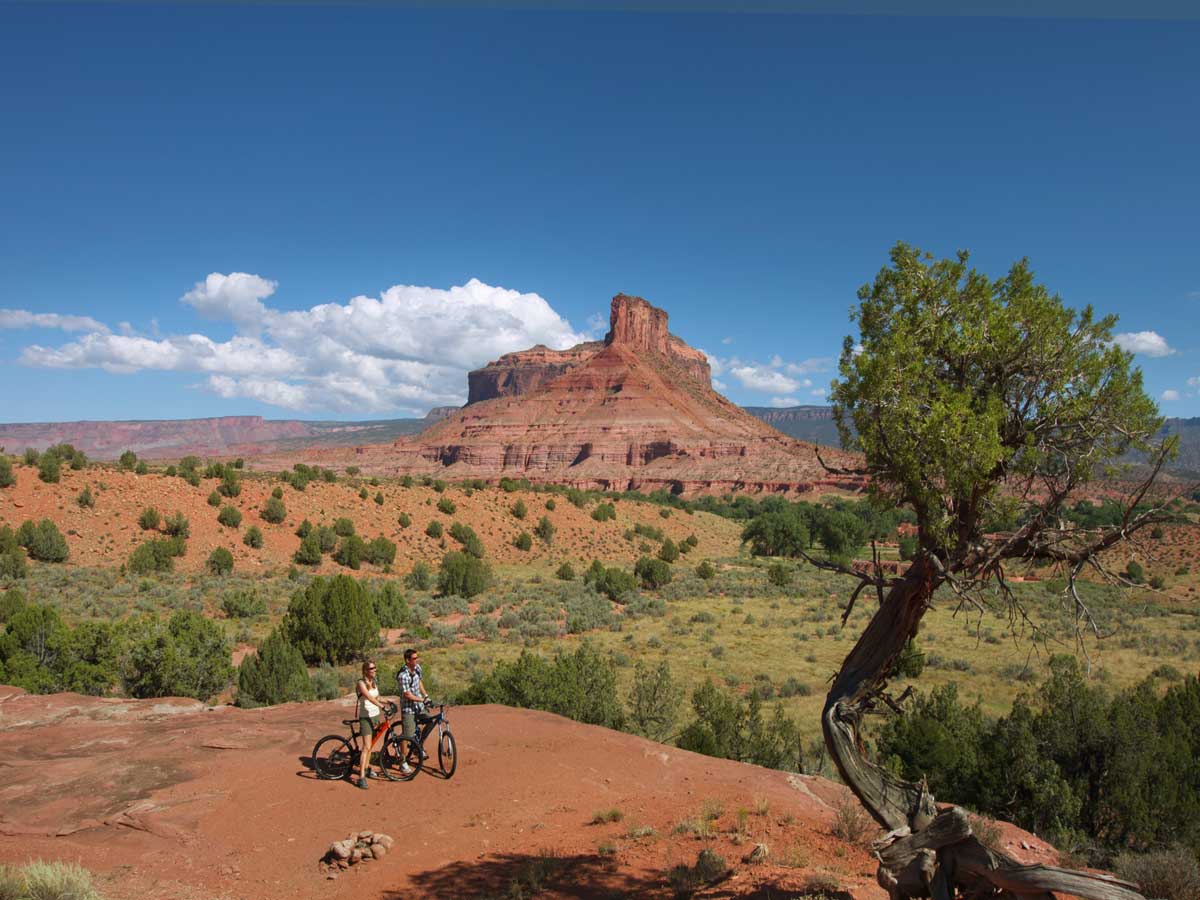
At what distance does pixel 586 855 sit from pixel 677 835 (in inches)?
46.8

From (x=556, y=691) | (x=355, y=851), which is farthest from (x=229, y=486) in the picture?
(x=355, y=851)

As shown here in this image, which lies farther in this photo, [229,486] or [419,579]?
[229,486]

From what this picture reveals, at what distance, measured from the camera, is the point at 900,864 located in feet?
17.1

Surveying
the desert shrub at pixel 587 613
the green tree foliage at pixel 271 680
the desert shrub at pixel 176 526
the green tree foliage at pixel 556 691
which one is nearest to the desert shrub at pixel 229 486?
the desert shrub at pixel 176 526

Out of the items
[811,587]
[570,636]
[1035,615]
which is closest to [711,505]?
[811,587]

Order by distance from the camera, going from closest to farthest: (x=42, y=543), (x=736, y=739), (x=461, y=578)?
(x=736, y=739)
(x=42, y=543)
(x=461, y=578)

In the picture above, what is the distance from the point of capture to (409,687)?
381 inches

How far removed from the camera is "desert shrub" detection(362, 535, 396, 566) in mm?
35969

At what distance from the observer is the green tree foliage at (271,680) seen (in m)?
14.9

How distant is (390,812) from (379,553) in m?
29.1

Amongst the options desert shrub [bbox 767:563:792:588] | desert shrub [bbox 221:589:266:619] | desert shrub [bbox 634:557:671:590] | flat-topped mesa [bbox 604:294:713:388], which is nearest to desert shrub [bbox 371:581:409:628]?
desert shrub [bbox 221:589:266:619]

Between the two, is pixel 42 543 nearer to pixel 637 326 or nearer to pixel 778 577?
pixel 778 577

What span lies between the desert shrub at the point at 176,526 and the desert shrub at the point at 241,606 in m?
10.3

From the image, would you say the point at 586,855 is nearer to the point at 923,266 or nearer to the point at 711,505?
the point at 923,266
